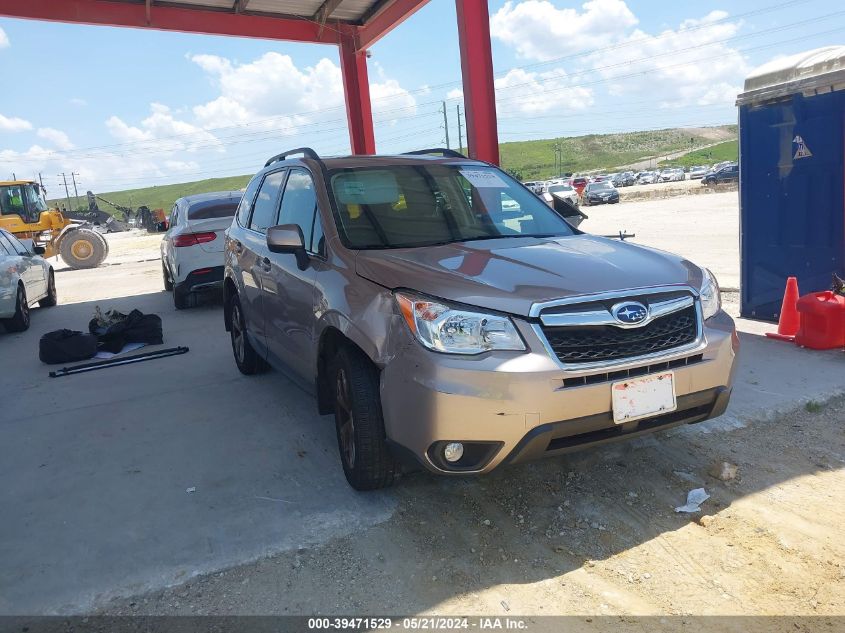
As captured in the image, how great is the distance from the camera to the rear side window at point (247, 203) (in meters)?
5.51

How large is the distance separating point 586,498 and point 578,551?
0.48 m

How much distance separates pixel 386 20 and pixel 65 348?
26.4 ft

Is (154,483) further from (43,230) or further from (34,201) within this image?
(34,201)

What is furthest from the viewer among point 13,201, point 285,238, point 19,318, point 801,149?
point 13,201

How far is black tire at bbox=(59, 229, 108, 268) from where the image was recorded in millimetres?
20297

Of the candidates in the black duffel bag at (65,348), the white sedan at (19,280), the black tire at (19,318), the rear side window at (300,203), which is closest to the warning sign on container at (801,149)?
the rear side window at (300,203)

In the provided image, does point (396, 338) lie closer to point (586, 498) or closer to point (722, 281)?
point (586, 498)

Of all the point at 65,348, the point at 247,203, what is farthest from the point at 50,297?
the point at 247,203

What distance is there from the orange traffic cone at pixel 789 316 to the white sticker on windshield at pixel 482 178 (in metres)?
3.20

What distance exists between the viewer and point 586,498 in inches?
131

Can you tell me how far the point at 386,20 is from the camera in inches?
474

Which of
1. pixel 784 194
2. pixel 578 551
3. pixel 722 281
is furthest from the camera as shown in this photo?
pixel 722 281

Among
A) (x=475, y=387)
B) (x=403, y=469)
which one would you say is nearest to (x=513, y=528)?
(x=403, y=469)

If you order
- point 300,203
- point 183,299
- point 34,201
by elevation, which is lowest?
point 183,299
